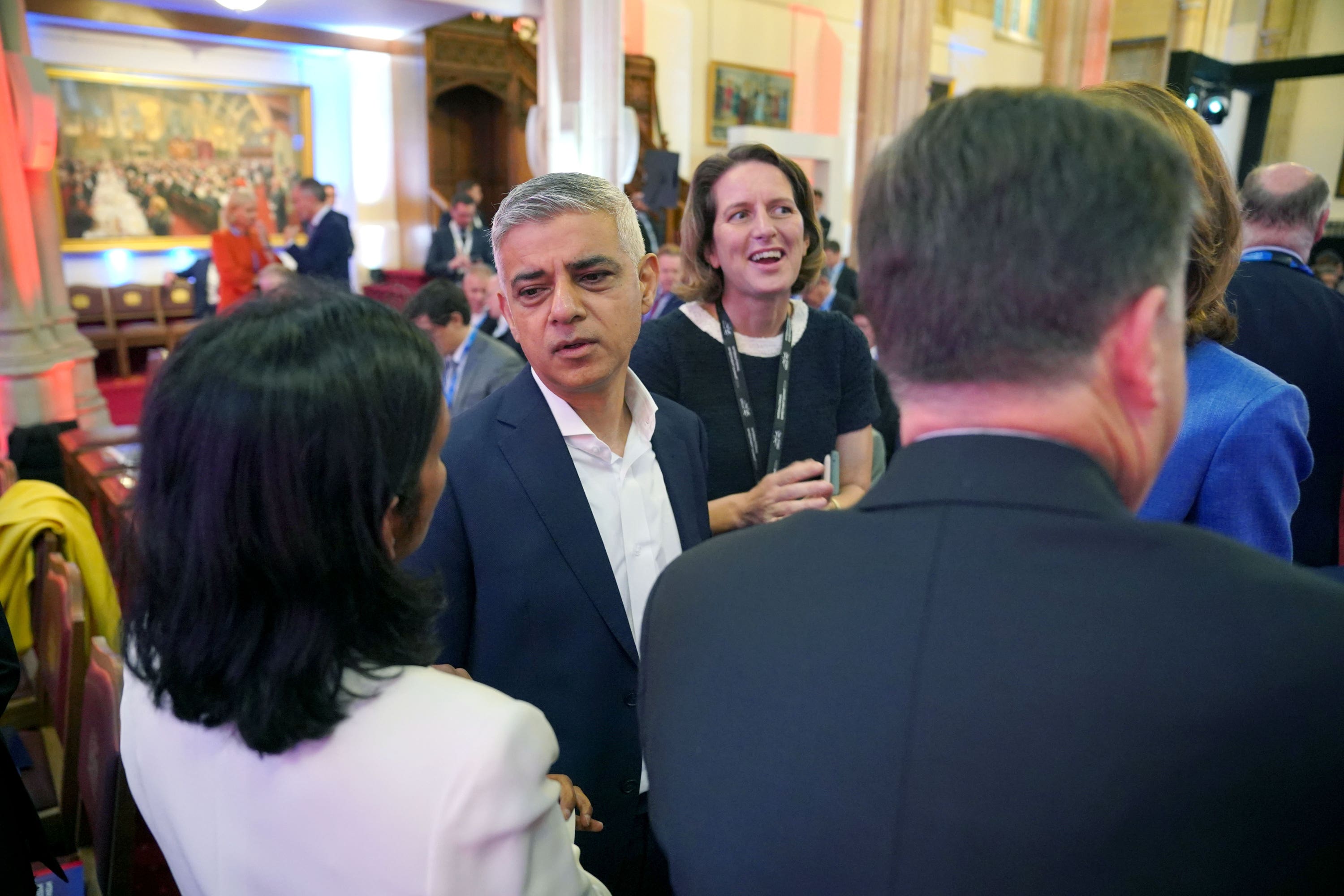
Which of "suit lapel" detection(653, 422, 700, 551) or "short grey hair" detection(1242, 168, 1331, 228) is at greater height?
"short grey hair" detection(1242, 168, 1331, 228)

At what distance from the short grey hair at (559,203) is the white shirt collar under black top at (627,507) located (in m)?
0.26

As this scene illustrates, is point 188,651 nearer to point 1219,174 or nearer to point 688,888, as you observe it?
point 688,888

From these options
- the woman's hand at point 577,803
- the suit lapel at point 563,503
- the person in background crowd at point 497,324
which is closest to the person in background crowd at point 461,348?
the person in background crowd at point 497,324

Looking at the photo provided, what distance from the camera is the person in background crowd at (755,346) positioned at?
78.6 inches

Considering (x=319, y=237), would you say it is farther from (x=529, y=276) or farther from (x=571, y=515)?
(x=571, y=515)

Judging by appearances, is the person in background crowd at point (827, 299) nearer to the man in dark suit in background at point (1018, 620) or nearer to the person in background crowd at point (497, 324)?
the person in background crowd at point (497, 324)

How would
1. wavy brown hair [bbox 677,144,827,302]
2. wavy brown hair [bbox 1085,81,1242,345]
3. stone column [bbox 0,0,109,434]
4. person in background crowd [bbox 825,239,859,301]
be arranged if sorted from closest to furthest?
wavy brown hair [bbox 1085,81,1242,345]
wavy brown hair [bbox 677,144,827,302]
stone column [bbox 0,0,109,434]
person in background crowd [bbox 825,239,859,301]

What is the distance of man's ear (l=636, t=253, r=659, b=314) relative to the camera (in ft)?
5.49

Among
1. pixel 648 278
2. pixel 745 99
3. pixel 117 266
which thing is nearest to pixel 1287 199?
pixel 648 278

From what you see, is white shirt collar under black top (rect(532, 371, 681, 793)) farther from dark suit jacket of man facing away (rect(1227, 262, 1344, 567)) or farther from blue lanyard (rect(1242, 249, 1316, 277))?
blue lanyard (rect(1242, 249, 1316, 277))

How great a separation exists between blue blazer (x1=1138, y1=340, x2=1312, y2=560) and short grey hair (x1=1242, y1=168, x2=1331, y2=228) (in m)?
1.84

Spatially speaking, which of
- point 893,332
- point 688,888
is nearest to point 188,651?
point 688,888

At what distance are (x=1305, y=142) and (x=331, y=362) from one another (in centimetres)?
1633

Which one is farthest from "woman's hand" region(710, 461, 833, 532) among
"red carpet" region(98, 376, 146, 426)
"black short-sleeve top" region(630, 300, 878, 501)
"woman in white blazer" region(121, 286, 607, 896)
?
"red carpet" region(98, 376, 146, 426)
